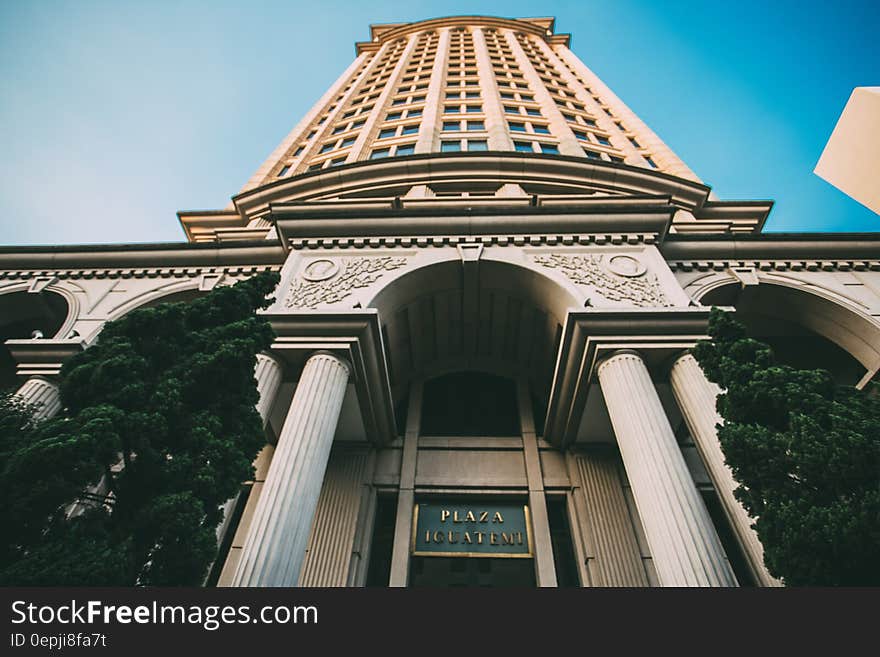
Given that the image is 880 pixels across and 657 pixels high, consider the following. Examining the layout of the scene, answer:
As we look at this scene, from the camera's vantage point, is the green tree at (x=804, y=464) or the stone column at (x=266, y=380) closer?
the green tree at (x=804, y=464)

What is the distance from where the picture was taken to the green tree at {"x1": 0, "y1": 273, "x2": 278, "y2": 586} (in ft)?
15.1

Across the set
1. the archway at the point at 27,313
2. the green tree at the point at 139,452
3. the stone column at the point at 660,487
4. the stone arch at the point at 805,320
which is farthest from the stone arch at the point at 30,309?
the stone arch at the point at 805,320

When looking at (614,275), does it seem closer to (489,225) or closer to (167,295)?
(489,225)

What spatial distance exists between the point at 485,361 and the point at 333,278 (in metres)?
5.33

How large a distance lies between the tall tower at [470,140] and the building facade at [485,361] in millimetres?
4426

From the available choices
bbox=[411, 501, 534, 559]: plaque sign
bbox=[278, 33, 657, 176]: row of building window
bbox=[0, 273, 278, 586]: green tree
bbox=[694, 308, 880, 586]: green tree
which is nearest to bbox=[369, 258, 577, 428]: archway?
bbox=[411, 501, 534, 559]: plaque sign

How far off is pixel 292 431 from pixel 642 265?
27.6 feet

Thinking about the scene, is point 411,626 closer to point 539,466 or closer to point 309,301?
point 309,301

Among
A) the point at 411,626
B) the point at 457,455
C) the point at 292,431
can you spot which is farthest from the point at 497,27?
the point at 411,626

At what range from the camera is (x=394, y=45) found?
1839 inches

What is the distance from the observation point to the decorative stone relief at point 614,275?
35.7 ft

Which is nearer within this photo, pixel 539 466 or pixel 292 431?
pixel 292 431

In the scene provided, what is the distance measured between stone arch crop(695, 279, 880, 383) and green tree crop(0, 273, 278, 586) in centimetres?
1064

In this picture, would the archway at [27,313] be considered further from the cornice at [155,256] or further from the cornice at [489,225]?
the cornice at [489,225]
